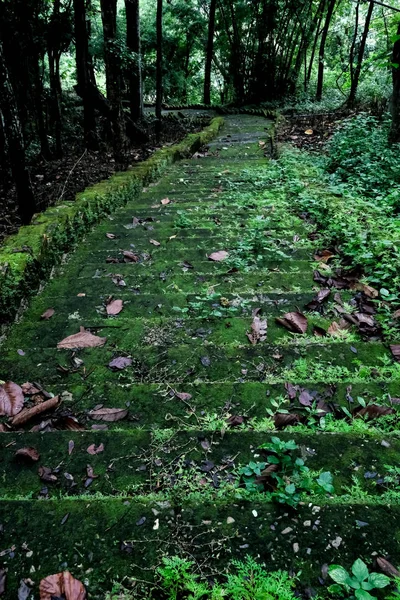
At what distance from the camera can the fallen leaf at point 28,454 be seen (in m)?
1.51

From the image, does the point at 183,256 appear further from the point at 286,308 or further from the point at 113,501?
the point at 113,501

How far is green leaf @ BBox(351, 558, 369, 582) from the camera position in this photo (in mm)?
1037

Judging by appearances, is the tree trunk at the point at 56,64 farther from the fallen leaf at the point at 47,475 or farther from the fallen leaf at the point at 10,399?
the fallen leaf at the point at 47,475

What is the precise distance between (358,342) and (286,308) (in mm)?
544

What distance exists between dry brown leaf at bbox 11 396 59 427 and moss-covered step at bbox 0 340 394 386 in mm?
208

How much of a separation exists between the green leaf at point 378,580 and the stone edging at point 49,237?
2243 millimetres

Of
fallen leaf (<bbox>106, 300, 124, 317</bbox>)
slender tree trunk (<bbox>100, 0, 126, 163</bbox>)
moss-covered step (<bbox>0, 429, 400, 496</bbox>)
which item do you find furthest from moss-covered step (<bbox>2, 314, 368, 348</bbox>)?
slender tree trunk (<bbox>100, 0, 126, 163</bbox>)

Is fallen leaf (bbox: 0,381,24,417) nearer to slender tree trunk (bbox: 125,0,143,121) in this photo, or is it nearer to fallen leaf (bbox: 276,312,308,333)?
fallen leaf (bbox: 276,312,308,333)

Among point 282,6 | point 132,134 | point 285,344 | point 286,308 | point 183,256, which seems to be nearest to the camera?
point 285,344

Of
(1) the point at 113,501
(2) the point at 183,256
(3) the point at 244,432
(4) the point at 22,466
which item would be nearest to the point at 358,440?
(3) the point at 244,432

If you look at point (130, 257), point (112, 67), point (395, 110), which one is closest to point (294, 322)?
point (130, 257)

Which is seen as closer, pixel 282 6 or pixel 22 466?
pixel 22 466

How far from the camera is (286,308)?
8.54 ft

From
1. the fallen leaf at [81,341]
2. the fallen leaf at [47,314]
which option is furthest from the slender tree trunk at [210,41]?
the fallen leaf at [81,341]
